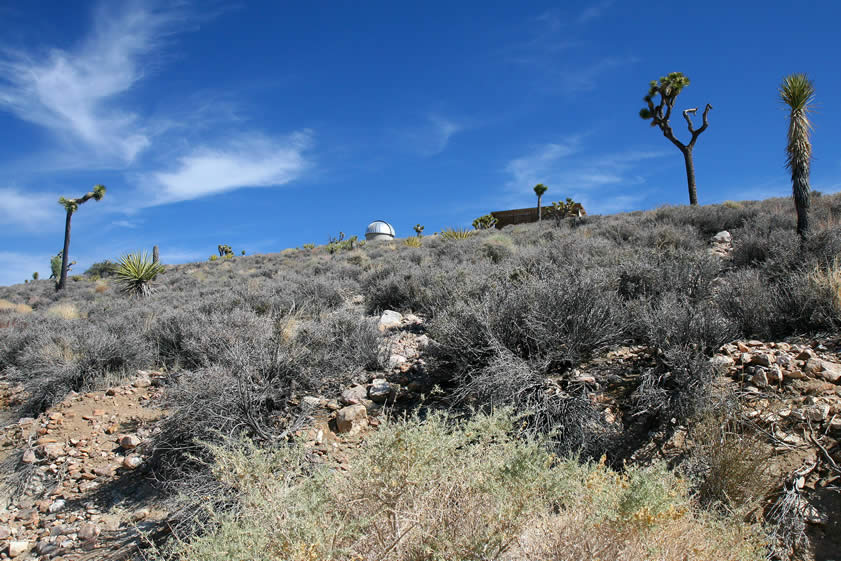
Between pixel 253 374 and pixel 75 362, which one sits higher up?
pixel 75 362

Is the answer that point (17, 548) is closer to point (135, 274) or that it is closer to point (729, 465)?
point (729, 465)

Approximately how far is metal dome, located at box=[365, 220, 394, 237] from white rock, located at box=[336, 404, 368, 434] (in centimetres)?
3675

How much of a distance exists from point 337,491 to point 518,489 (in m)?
0.98

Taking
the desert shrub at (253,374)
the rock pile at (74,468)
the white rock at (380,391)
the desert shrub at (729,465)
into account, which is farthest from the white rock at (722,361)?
the rock pile at (74,468)

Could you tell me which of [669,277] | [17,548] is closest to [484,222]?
[669,277]

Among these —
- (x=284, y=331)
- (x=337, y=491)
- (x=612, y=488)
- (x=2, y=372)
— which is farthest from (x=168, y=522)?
(x=2, y=372)

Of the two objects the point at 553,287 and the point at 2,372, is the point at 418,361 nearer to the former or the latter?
the point at 553,287

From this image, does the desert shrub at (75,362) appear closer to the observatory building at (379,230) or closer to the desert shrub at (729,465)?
the desert shrub at (729,465)

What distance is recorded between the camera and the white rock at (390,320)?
7.40m

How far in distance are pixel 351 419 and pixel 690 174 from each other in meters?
21.4

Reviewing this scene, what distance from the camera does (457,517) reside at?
7.81ft

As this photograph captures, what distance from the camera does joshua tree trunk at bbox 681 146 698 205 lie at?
19984 mm

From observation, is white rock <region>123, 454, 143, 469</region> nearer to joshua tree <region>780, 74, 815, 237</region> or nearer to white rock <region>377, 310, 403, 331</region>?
white rock <region>377, 310, 403, 331</region>

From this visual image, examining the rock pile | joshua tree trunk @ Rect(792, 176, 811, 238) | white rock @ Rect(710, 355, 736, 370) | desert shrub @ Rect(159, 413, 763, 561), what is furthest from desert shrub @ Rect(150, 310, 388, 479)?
joshua tree trunk @ Rect(792, 176, 811, 238)
